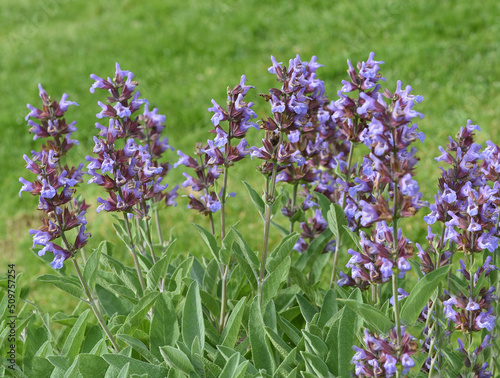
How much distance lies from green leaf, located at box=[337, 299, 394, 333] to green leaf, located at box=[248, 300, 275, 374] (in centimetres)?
52

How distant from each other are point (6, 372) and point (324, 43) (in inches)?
220

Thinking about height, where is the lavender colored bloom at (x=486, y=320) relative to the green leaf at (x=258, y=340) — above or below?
above

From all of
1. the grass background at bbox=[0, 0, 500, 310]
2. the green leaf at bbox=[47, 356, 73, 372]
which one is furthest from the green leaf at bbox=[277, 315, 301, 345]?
the grass background at bbox=[0, 0, 500, 310]

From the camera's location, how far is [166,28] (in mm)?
8352

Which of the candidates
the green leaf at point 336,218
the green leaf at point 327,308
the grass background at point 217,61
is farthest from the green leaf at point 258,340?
the grass background at point 217,61

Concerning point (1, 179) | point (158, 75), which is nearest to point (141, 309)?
point (1, 179)

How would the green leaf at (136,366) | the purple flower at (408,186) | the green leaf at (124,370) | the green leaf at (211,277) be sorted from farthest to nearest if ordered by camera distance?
1. the green leaf at (211,277)
2. the green leaf at (136,366)
3. the green leaf at (124,370)
4. the purple flower at (408,186)

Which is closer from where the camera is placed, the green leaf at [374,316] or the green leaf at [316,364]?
the green leaf at [374,316]

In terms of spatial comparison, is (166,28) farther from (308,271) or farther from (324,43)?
(308,271)

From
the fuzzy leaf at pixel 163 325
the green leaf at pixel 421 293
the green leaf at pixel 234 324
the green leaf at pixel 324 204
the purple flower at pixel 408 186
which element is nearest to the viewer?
the purple flower at pixel 408 186

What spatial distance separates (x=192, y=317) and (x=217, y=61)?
5508 mm

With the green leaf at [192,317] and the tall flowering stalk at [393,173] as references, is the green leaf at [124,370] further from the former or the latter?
the tall flowering stalk at [393,173]

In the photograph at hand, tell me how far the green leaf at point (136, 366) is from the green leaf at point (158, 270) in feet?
1.24

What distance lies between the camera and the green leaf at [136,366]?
224cm
